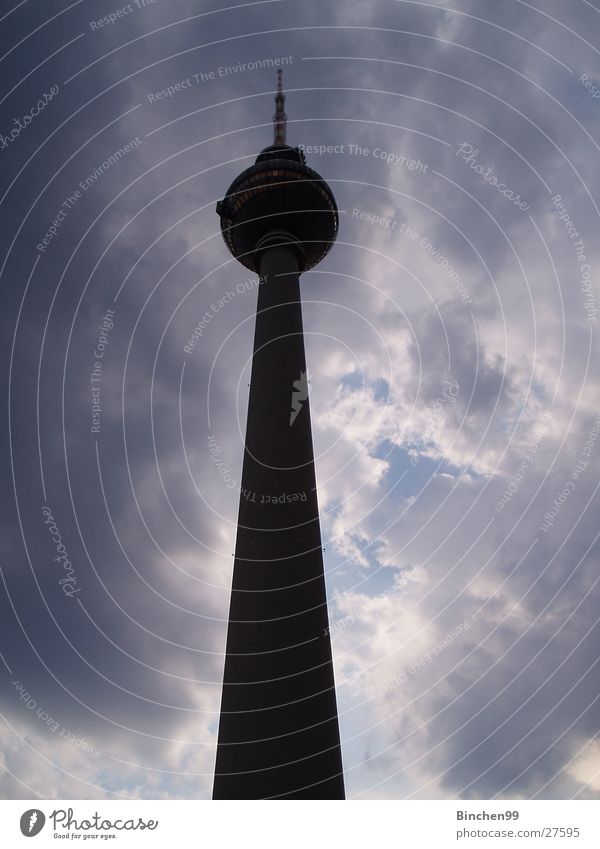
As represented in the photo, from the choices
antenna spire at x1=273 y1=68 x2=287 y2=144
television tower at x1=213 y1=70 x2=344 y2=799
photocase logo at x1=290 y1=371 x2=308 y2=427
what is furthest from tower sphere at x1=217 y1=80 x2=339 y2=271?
photocase logo at x1=290 y1=371 x2=308 y2=427

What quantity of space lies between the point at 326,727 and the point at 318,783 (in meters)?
2.51

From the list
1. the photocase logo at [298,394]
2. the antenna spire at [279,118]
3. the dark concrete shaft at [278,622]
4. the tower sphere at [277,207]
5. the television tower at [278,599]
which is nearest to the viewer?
the dark concrete shaft at [278,622]

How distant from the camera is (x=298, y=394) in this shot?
40.7 meters

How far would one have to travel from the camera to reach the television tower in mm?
25875

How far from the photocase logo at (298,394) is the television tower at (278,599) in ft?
0.36

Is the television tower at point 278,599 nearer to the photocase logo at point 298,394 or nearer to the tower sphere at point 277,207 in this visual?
→ the photocase logo at point 298,394

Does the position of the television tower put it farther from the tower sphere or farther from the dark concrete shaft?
the tower sphere

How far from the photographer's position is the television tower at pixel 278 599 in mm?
25875

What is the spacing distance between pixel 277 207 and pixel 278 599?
1565 inches

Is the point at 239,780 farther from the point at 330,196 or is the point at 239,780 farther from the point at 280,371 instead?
the point at 330,196

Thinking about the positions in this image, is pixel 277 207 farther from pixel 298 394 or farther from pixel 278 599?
pixel 278 599

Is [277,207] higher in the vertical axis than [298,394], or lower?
higher
